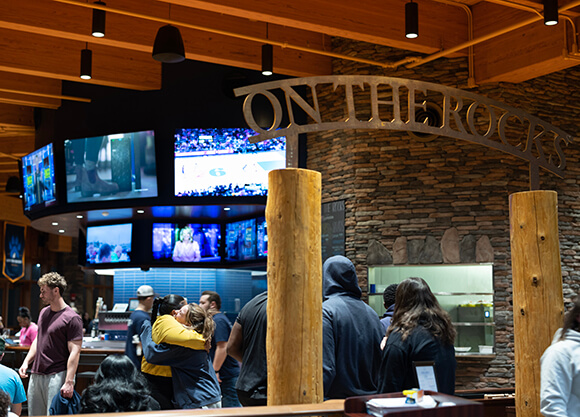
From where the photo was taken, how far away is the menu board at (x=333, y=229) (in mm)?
8891

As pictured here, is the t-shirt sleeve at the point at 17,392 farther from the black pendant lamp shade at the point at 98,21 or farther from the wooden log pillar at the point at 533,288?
the black pendant lamp shade at the point at 98,21

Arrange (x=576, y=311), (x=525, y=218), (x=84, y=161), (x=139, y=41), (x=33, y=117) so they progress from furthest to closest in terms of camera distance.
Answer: (x=33, y=117)
(x=84, y=161)
(x=139, y=41)
(x=525, y=218)
(x=576, y=311)

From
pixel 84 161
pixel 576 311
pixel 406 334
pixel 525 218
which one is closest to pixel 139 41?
pixel 84 161

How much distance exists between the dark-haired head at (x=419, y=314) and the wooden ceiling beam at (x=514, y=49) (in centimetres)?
495

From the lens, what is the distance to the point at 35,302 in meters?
20.1

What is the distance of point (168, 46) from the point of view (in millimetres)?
6949

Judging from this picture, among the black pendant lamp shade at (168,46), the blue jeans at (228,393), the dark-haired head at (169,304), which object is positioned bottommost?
the blue jeans at (228,393)

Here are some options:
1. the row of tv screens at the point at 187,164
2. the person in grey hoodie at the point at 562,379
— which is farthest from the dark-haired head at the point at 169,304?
the row of tv screens at the point at 187,164

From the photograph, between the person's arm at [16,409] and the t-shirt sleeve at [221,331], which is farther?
the t-shirt sleeve at [221,331]

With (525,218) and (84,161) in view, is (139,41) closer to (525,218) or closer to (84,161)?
(84,161)

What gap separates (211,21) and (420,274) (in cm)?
401

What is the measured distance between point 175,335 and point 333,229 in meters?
4.74

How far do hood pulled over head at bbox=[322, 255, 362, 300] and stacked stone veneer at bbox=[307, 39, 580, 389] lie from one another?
4372 millimetres

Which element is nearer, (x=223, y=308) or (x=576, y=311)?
(x=576, y=311)
